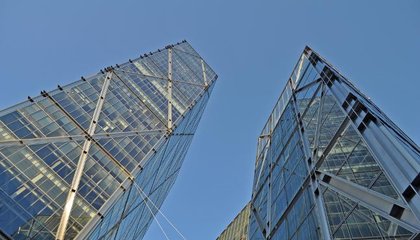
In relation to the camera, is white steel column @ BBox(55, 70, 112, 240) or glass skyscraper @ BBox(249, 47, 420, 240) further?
white steel column @ BBox(55, 70, 112, 240)

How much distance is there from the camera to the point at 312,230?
45.1ft

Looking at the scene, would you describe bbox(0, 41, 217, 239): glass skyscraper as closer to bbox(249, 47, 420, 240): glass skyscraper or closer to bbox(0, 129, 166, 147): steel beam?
bbox(0, 129, 166, 147): steel beam

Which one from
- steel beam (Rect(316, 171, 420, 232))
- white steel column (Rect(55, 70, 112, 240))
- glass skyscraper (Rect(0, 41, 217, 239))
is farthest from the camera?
white steel column (Rect(55, 70, 112, 240))

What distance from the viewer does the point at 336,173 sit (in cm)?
1360

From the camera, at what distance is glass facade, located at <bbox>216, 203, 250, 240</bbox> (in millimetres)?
40534

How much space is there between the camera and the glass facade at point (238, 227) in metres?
40.5

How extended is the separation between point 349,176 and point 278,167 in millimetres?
10621

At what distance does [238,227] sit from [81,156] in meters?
27.7

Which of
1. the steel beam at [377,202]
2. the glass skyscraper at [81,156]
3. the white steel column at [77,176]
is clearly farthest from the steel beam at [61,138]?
the steel beam at [377,202]

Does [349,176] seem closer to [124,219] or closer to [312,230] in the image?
[312,230]

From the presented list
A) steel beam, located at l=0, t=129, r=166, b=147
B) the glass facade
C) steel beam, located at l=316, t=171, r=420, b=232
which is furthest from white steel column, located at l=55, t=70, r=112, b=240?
the glass facade

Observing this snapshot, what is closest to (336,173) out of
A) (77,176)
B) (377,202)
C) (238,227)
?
(377,202)

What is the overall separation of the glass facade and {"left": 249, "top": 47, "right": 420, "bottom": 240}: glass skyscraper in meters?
16.6

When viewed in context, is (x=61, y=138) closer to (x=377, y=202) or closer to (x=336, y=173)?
(x=336, y=173)
